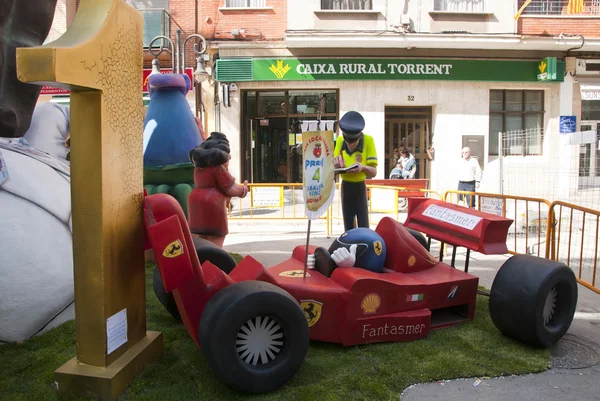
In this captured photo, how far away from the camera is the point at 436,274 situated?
4047mm

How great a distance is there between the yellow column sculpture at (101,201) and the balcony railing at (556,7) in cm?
1420

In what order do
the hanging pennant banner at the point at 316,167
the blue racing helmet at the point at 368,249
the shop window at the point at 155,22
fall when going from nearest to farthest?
the hanging pennant banner at the point at 316,167
the blue racing helmet at the point at 368,249
the shop window at the point at 155,22

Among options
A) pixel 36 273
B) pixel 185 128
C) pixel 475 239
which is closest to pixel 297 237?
pixel 185 128

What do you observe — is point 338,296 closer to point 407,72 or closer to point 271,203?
point 271,203

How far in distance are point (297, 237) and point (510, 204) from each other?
14.1 ft

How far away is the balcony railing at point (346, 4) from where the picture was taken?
13.7 meters

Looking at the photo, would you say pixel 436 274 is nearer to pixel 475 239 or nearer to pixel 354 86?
pixel 475 239

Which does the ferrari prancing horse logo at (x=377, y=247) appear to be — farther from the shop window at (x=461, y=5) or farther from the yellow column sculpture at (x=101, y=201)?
the shop window at (x=461, y=5)

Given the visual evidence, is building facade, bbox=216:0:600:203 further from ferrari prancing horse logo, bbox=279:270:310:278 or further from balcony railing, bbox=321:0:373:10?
ferrari prancing horse logo, bbox=279:270:310:278

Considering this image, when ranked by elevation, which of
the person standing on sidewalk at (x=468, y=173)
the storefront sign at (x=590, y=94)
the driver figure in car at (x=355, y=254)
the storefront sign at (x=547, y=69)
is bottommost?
the driver figure in car at (x=355, y=254)

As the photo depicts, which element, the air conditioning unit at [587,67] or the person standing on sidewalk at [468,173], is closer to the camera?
the person standing on sidewalk at [468,173]

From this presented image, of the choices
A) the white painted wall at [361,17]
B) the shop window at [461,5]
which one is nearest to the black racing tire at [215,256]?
the white painted wall at [361,17]

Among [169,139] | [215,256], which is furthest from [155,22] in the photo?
[215,256]

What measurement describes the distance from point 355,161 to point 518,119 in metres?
11.1
